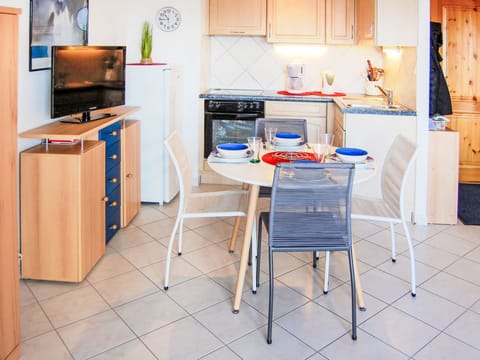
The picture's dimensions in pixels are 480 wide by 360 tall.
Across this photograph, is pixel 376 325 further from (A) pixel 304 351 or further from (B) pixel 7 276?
(B) pixel 7 276

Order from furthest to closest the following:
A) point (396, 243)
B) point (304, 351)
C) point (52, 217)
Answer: point (396, 243), point (52, 217), point (304, 351)

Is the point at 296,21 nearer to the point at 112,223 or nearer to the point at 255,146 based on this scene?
the point at 255,146

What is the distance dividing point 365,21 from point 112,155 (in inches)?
102

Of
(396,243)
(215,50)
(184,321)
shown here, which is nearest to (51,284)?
(184,321)

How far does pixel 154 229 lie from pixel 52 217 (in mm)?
1153

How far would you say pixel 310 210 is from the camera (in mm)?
2414

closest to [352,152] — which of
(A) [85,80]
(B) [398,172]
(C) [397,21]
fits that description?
(B) [398,172]

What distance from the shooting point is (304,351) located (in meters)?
2.34

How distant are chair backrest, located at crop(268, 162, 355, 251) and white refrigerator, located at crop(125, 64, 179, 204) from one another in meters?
2.31

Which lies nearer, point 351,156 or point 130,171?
point 351,156

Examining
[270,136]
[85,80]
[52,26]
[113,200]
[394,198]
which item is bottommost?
[113,200]

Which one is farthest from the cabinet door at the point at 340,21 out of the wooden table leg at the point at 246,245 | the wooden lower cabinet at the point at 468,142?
the wooden table leg at the point at 246,245

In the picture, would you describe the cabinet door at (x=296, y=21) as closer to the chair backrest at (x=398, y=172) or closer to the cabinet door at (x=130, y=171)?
the cabinet door at (x=130, y=171)

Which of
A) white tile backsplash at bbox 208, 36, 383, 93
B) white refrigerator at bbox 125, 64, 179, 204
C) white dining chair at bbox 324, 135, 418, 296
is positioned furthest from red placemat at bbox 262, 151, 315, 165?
white tile backsplash at bbox 208, 36, 383, 93
